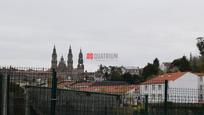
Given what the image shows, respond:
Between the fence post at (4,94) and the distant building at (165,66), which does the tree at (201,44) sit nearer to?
the distant building at (165,66)

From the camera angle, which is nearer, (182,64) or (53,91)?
(53,91)

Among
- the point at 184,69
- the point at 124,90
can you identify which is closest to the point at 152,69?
the point at 184,69

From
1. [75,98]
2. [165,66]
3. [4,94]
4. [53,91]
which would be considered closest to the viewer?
[4,94]

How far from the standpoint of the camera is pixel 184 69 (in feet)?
388

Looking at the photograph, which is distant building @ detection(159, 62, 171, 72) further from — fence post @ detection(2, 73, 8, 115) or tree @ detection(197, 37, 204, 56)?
fence post @ detection(2, 73, 8, 115)

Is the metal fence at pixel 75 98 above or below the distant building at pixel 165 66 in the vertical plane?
below

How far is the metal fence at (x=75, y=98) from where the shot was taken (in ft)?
39.3

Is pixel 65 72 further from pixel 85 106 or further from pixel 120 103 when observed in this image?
pixel 120 103

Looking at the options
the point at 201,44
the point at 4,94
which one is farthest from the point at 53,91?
the point at 201,44

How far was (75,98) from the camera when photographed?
43.4 feet

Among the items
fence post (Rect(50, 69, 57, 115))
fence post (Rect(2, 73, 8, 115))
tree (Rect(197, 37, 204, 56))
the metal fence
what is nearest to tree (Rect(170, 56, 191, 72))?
tree (Rect(197, 37, 204, 56))

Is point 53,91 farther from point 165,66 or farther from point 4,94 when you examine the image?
point 165,66

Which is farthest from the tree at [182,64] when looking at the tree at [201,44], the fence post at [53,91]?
the fence post at [53,91]

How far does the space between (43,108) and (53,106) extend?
0.45m
